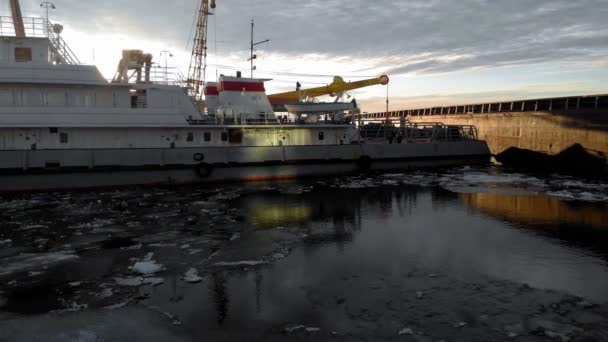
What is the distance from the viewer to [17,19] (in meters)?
19.2

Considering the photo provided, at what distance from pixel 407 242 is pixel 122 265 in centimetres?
696

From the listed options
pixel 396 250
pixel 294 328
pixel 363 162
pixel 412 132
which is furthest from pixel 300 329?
pixel 412 132

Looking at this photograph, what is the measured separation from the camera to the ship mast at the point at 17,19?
18.6 metres

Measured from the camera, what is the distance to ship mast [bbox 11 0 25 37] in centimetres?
1864

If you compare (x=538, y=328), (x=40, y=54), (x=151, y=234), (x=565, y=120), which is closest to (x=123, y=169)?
(x=40, y=54)

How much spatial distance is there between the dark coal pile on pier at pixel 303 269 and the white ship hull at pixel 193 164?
2013 millimetres

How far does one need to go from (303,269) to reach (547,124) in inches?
1029

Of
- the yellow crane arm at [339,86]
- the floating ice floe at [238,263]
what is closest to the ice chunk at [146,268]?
the floating ice floe at [238,263]

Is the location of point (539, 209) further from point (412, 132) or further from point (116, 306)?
point (116, 306)

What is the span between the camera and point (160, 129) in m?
19.6

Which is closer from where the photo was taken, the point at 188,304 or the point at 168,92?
the point at 188,304

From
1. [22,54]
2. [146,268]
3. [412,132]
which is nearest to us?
[146,268]

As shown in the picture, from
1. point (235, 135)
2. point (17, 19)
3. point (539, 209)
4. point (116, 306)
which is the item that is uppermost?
point (17, 19)

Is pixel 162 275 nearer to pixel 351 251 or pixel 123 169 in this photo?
pixel 351 251
